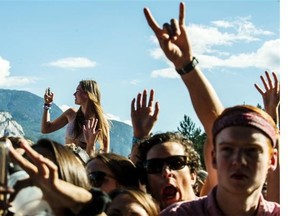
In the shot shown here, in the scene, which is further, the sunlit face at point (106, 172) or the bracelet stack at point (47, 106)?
the bracelet stack at point (47, 106)

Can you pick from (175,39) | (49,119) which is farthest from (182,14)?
(49,119)

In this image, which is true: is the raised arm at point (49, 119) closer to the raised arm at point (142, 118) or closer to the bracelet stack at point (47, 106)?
the bracelet stack at point (47, 106)

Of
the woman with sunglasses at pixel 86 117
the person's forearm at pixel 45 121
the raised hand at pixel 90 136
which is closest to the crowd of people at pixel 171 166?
the raised hand at pixel 90 136

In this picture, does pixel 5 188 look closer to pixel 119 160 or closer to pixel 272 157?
pixel 272 157

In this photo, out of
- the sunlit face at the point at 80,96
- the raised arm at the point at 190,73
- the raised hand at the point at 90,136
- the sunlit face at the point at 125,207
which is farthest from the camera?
the sunlit face at the point at 80,96

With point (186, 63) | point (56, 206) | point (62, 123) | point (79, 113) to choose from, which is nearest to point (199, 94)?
point (186, 63)

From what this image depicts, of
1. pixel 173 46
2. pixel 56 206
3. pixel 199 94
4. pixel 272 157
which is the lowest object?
pixel 56 206

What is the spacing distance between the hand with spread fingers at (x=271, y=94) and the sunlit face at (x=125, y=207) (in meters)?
1.10

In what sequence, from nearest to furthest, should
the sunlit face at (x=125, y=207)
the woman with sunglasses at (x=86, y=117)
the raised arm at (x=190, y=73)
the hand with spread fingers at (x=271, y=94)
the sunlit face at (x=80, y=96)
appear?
1. the sunlit face at (x=125, y=207)
2. the raised arm at (x=190, y=73)
3. the hand with spread fingers at (x=271, y=94)
4. the woman with sunglasses at (x=86, y=117)
5. the sunlit face at (x=80, y=96)

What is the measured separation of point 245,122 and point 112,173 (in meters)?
1.02

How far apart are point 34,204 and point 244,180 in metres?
0.71

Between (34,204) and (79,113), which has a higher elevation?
(79,113)

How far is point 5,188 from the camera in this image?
131cm

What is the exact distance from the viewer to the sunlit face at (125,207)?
2350 millimetres
